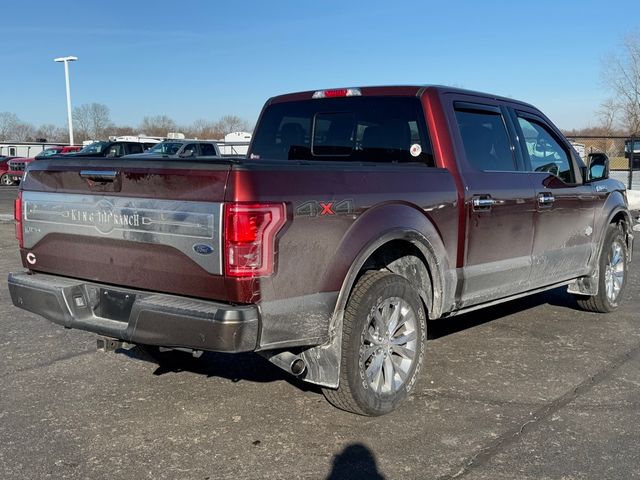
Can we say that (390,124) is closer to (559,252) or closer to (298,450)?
(559,252)

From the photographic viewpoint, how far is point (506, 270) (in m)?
5.08

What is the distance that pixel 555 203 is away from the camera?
5609 millimetres

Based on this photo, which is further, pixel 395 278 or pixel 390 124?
pixel 390 124

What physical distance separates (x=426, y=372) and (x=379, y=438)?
1.23 m

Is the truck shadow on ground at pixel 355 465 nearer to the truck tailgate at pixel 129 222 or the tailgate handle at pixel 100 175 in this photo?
the truck tailgate at pixel 129 222

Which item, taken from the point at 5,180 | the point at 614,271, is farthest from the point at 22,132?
the point at 614,271

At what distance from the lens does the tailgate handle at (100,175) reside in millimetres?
3678

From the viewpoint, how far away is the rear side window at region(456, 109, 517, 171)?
4.89m

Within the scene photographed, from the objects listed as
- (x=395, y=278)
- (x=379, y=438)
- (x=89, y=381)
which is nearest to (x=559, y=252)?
(x=395, y=278)

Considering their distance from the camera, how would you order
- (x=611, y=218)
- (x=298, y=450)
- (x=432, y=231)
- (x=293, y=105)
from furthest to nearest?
1. (x=611, y=218)
2. (x=293, y=105)
3. (x=432, y=231)
4. (x=298, y=450)

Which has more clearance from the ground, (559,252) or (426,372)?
(559,252)

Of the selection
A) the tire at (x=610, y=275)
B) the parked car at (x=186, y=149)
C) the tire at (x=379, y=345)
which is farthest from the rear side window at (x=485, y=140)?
the parked car at (x=186, y=149)

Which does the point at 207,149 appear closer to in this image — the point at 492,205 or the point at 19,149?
the point at 492,205

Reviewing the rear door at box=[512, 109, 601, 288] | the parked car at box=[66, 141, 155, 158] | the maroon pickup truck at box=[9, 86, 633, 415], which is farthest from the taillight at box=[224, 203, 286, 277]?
the parked car at box=[66, 141, 155, 158]
